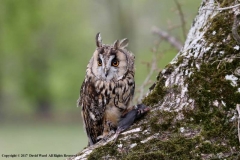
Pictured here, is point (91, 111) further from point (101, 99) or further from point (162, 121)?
point (162, 121)

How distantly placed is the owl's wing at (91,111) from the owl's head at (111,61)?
0.15 meters

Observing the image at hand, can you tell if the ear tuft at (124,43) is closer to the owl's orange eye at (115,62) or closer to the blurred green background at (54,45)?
the owl's orange eye at (115,62)

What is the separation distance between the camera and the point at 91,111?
4.17 m

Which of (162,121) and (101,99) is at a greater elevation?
(101,99)

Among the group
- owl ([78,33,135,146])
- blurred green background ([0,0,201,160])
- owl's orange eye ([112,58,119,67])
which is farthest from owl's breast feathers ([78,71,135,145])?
blurred green background ([0,0,201,160])

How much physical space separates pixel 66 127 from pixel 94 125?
75.6 feet

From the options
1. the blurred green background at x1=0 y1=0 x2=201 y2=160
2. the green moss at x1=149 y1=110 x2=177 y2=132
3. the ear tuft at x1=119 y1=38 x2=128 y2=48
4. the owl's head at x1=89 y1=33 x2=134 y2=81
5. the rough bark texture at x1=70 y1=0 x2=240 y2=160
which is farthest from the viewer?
the blurred green background at x1=0 y1=0 x2=201 y2=160

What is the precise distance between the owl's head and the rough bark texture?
476 mm

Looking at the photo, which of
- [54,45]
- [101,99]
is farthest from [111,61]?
[54,45]

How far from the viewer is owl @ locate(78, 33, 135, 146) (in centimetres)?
404

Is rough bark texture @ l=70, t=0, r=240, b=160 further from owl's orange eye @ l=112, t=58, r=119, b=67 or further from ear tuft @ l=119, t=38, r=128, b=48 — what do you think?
ear tuft @ l=119, t=38, r=128, b=48

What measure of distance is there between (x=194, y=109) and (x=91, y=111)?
113 centimetres

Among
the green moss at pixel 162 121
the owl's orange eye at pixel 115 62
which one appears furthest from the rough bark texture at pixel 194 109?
the owl's orange eye at pixel 115 62

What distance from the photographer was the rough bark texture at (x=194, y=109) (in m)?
3.12
